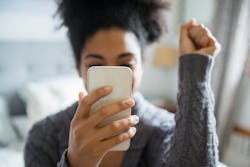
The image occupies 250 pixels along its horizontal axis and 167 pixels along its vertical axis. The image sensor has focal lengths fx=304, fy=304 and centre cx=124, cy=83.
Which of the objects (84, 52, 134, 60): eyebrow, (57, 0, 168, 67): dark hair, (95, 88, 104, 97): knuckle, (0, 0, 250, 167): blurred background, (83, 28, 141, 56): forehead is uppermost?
(57, 0, 168, 67): dark hair

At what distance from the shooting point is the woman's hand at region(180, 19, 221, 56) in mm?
478

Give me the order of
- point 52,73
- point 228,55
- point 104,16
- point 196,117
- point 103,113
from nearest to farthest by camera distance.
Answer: point 103,113 < point 196,117 < point 104,16 < point 228,55 < point 52,73

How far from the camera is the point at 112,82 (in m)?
0.38

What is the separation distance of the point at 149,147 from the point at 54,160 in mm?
176

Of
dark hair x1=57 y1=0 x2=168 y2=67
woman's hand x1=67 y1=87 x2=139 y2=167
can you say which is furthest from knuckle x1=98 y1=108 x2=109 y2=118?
dark hair x1=57 y1=0 x2=168 y2=67

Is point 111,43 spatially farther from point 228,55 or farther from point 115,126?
point 228,55

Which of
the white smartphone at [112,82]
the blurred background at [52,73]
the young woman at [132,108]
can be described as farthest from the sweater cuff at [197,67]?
the blurred background at [52,73]

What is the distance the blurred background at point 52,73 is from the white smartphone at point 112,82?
3.83ft

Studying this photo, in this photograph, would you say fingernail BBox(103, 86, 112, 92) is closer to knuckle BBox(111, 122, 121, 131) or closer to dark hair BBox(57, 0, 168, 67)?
knuckle BBox(111, 122, 121, 131)

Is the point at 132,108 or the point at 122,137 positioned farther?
the point at 132,108

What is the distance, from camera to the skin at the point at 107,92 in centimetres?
35

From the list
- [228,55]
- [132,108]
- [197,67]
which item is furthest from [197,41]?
[228,55]

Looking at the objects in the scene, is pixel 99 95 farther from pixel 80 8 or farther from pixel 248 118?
pixel 248 118

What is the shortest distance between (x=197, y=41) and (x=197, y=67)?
0.06 m
